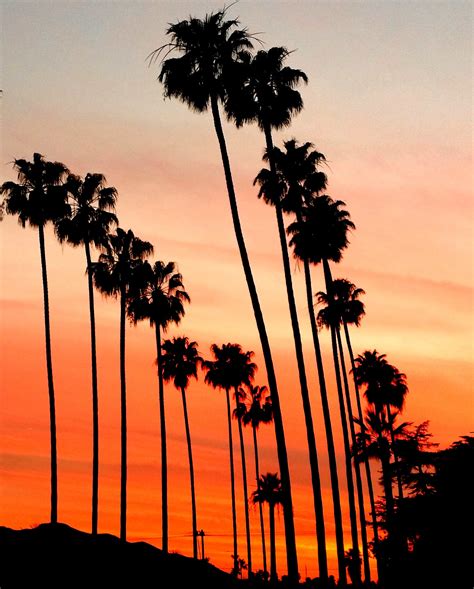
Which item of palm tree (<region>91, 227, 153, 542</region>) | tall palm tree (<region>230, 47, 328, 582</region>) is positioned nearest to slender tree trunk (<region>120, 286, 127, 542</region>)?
palm tree (<region>91, 227, 153, 542</region>)

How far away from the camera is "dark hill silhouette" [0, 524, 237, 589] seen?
90.8ft

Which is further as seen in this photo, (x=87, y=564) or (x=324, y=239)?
(x=324, y=239)

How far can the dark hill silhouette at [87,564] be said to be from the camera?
27672 mm

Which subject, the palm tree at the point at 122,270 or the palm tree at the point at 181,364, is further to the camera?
the palm tree at the point at 181,364

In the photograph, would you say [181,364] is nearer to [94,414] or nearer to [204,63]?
[94,414]

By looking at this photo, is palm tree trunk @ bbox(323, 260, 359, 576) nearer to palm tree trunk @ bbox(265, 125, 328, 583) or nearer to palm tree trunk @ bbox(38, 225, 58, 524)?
palm tree trunk @ bbox(265, 125, 328, 583)

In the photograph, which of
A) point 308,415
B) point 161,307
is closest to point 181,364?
point 161,307

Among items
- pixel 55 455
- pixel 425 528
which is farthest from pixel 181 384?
pixel 425 528

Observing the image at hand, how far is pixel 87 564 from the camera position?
29.5 meters

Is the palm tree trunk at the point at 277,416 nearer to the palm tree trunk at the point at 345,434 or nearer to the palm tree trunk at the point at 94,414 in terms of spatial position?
the palm tree trunk at the point at 345,434

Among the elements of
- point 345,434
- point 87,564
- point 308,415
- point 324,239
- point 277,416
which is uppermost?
point 324,239

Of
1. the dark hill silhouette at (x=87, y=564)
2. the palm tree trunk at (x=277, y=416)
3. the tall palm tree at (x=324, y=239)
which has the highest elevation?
the tall palm tree at (x=324, y=239)

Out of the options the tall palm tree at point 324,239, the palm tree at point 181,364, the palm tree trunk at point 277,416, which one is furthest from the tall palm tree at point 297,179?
the palm tree at point 181,364

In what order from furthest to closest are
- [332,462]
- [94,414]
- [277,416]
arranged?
1. [94,414]
2. [332,462]
3. [277,416]
